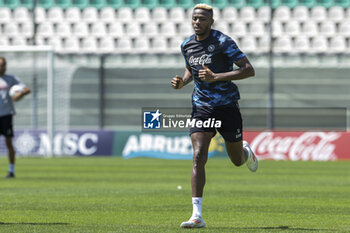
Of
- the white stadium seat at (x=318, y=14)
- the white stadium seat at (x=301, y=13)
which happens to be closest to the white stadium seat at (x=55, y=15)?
the white stadium seat at (x=301, y=13)

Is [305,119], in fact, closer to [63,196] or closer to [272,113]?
[272,113]

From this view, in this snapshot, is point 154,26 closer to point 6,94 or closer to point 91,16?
Answer: point 91,16

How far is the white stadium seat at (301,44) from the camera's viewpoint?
2650 centimetres

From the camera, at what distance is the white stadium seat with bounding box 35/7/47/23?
28.3 m

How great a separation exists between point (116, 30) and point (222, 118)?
19981 mm

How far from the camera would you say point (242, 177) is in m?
15.8

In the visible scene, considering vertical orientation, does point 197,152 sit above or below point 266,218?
above

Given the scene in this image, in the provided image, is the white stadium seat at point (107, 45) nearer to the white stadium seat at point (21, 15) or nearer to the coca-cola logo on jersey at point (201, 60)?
the white stadium seat at point (21, 15)

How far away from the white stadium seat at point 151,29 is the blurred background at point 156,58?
4 centimetres

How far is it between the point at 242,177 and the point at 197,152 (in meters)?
8.10

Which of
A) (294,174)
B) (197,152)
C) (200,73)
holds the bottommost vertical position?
(294,174)

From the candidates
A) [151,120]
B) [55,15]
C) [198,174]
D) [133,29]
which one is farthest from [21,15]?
[198,174]

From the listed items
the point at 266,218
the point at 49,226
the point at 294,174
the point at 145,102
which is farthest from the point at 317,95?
the point at 49,226

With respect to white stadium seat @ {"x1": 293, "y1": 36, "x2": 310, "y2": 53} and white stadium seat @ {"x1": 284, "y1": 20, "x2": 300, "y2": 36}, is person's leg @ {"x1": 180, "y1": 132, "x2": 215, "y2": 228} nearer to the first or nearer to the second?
white stadium seat @ {"x1": 293, "y1": 36, "x2": 310, "y2": 53}
